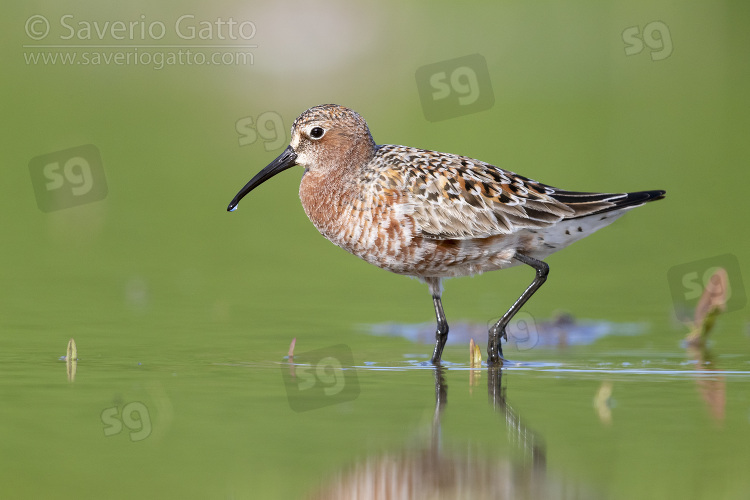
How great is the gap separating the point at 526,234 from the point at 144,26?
22520mm

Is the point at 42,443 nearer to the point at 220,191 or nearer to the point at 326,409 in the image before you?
the point at 326,409

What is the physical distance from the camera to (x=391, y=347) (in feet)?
33.8
